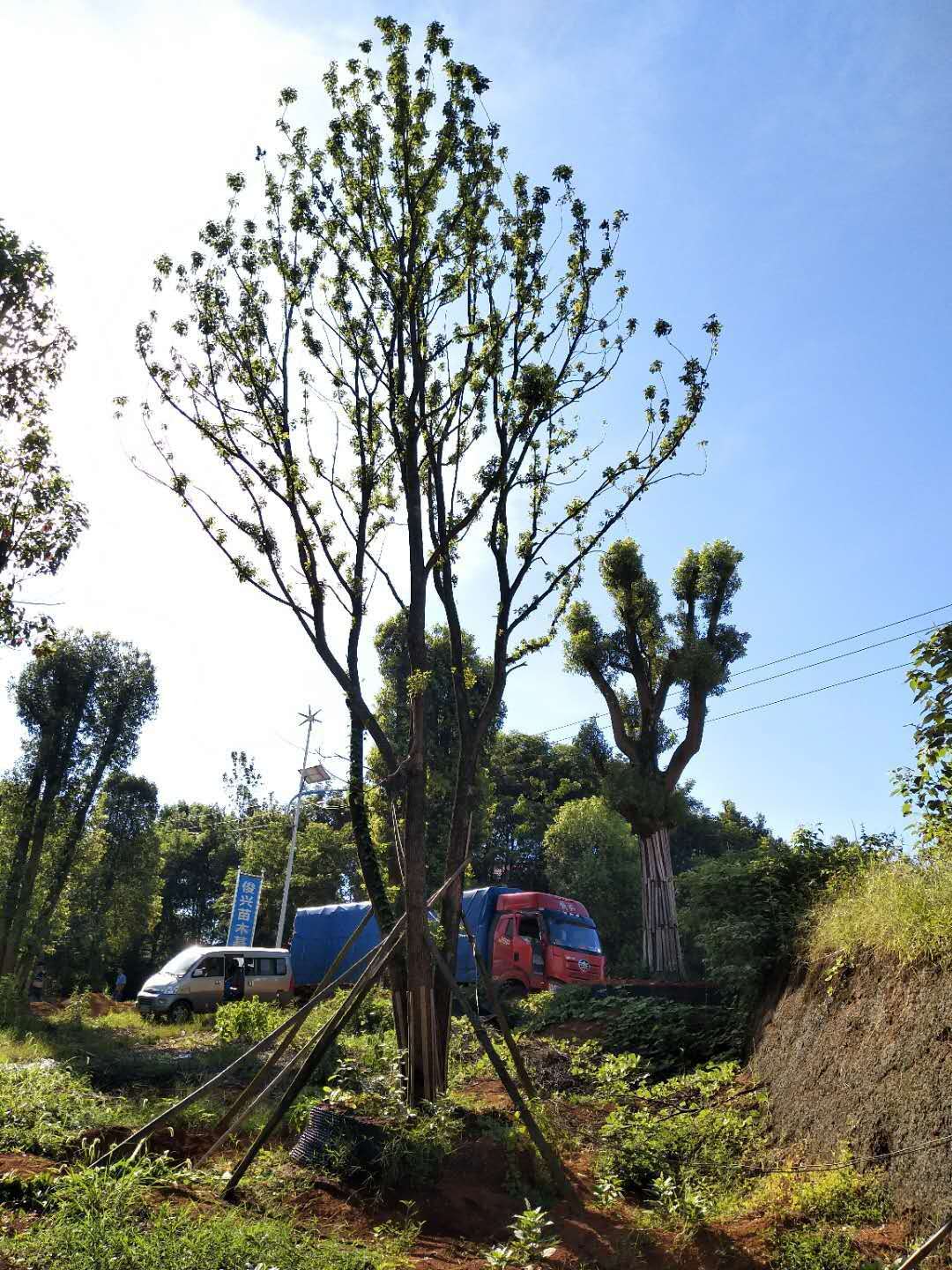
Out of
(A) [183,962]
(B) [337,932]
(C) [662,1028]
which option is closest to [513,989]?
(B) [337,932]

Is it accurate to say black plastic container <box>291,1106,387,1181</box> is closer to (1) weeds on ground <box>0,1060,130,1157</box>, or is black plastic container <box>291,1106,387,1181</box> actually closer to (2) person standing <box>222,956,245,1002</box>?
(1) weeds on ground <box>0,1060,130,1157</box>

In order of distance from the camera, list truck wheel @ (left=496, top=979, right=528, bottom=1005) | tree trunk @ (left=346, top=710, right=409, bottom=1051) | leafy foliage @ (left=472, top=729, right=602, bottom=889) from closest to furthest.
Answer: tree trunk @ (left=346, top=710, right=409, bottom=1051), truck wheel @ (left=496, top=979, right=528, bottom=1005), leafy foliage @ (left=472, top=729, right=602, bottom=889)

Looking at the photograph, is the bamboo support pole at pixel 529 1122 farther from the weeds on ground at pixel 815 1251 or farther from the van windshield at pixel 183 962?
the van windshield at pixel 183 962

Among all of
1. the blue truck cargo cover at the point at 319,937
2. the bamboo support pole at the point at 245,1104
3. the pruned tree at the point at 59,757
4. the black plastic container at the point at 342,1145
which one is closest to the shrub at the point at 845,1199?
the black plastic container at the point at 342,1145

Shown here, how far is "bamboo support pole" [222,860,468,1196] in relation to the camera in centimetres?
533

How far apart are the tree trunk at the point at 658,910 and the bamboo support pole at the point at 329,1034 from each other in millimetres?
10979

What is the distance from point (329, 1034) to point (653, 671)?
45.2 ft

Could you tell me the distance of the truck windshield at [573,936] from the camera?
61.3 ft

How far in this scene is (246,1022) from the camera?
41.1 ft

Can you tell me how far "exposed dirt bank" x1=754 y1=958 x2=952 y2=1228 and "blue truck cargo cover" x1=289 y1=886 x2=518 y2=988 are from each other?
12507 millimetres

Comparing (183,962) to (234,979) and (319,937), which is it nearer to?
(234,979)

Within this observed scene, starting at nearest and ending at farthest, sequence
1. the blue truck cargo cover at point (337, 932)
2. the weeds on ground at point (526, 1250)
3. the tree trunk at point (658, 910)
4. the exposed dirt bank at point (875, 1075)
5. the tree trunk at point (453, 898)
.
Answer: the weeds on ground at point (526, 1250) < the exposed dirt bank at point (875, 1075) < the tree trunk at point (453, 898) < the tree trunk at point (658, 910) < the blue truck cargo cover at point (337, 932)

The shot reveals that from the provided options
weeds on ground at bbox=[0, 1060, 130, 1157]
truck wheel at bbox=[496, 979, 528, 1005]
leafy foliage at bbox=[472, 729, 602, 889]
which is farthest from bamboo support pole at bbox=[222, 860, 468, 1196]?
leafy foliage at bbox=[472, 729, 602, 889]

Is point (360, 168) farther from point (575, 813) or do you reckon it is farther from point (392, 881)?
point (575, 813)
